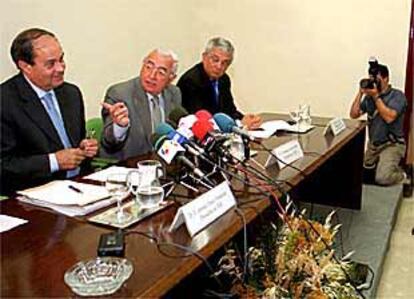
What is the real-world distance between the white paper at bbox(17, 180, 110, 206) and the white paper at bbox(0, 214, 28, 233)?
13cm

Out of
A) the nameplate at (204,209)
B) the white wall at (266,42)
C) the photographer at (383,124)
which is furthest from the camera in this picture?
the photographer at (383,124)

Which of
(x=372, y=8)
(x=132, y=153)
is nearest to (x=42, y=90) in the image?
(x=132, y=153)

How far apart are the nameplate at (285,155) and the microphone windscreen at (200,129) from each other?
43 cm

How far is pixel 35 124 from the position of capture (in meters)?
2.17

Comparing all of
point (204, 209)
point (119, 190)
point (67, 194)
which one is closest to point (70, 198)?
point (67, 194)

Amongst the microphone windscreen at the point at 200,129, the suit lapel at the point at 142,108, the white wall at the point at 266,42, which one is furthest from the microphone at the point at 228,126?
the white wall at the point at 266,42

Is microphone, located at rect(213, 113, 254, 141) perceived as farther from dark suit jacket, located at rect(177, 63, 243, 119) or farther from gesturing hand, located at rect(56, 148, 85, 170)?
dark suit jacket, located at rect(177, 63, 243, 119)

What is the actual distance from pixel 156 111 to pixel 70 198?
1.23 metres

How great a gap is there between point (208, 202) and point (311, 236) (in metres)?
0.46

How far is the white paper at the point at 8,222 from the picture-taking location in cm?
141

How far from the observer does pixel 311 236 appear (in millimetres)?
1764

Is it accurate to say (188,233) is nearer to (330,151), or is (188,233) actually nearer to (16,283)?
(16,283)

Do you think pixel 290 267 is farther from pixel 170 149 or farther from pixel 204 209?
pixel 170 149

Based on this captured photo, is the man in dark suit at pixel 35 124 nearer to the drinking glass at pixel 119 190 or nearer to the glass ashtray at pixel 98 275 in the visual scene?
the drinking glass at pixel 119 190
